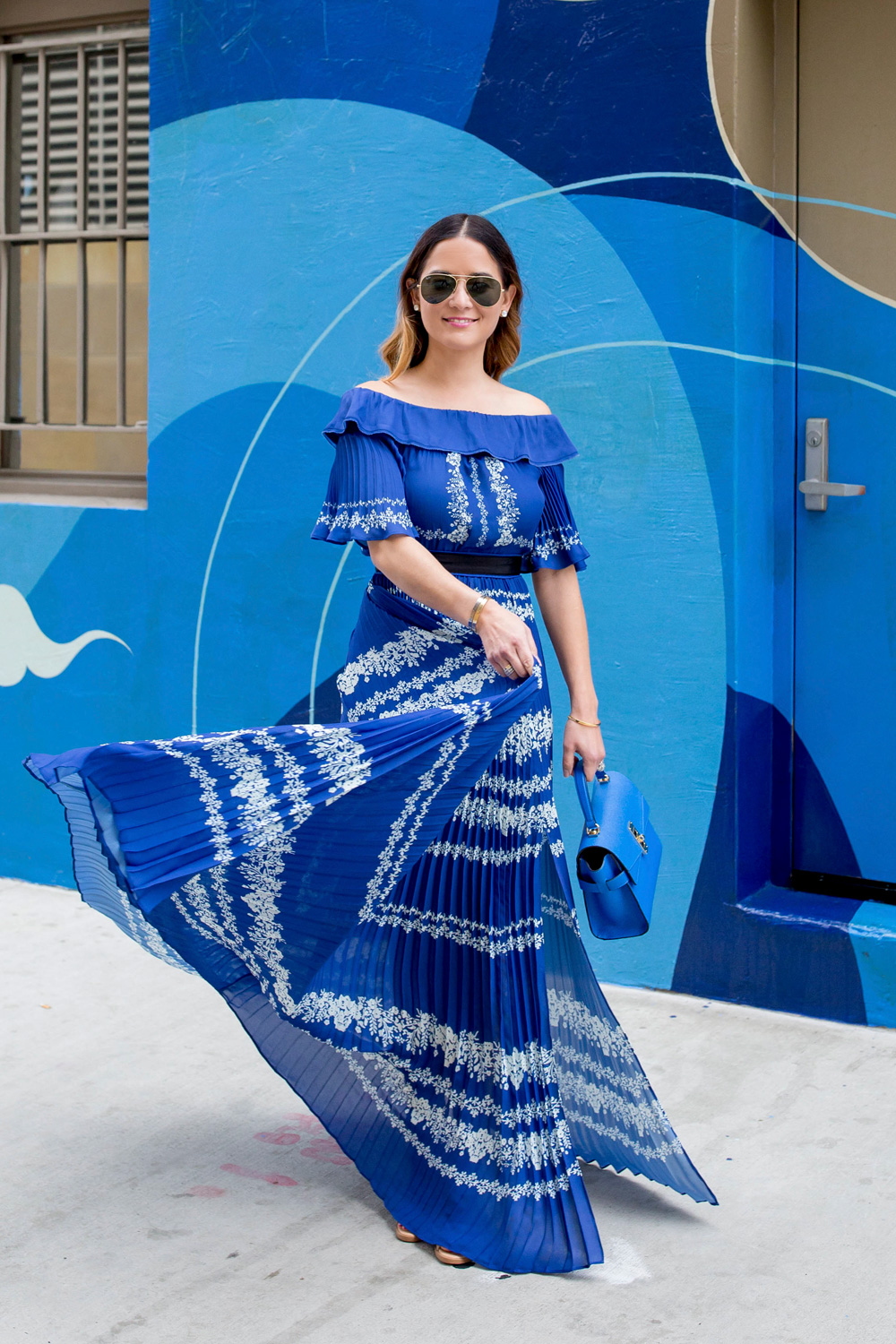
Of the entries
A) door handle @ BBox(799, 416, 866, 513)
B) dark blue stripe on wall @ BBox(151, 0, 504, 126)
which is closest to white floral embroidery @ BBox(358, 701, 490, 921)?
door handle @ BBox(799, 416, 866, 513)

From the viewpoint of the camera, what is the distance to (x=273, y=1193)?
10.8 ft

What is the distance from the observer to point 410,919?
10.4ft

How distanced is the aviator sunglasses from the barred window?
105 inches

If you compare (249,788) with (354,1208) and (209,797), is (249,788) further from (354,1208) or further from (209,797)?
(354,1208)

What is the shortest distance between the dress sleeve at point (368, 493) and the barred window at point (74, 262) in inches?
104

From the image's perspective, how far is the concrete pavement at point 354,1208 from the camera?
9.12 ft

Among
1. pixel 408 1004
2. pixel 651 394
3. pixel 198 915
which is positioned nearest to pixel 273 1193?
pixel 408 1004

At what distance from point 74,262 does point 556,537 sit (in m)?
3.27

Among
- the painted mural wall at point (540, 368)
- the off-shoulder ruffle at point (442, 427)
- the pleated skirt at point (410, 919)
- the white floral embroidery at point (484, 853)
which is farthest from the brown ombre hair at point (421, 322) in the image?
the painted mural wall at point (540, 368)

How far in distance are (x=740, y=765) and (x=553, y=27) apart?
221 cm

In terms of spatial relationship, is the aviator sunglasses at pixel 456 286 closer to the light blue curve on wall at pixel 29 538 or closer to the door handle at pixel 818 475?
the door handle at pixel 818 475

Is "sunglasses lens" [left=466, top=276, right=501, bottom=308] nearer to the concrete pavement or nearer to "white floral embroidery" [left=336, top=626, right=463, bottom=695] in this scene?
"white floral embroidery" [left=336, top=626, right=463, bottom=695]

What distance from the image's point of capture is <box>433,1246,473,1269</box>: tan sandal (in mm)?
2984

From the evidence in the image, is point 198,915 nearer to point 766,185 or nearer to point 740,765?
point 740,765
